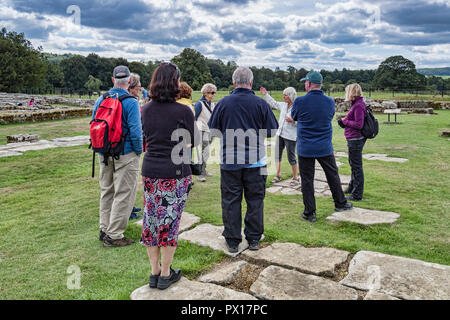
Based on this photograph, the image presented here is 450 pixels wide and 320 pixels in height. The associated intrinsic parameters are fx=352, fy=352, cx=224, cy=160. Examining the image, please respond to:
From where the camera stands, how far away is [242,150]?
3760mm

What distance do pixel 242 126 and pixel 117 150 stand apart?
4.76 ft

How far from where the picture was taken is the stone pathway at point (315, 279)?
2.93 metres

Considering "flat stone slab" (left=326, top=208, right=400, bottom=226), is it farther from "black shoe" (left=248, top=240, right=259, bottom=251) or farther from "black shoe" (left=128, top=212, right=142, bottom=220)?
"black shoe" (left=128, top=212, right=142, bottom=220)

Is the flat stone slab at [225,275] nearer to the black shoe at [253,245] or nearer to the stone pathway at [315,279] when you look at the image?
the stone pathway at [315,279]

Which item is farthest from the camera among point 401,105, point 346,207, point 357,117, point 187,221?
point 401,105

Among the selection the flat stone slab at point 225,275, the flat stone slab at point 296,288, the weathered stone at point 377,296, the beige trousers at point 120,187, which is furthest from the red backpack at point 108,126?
the weathered stone at point 377,296

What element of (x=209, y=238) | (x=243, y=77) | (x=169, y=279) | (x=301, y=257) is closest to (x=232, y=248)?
(x=209, y=238)

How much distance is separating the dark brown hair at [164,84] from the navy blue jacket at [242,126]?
89cm

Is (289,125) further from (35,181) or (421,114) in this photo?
(421,114)

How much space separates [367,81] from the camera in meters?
66.0

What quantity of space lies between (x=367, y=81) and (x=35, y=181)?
67.7m

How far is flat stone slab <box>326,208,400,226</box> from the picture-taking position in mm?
4727

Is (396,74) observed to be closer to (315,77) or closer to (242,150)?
(315,77)
